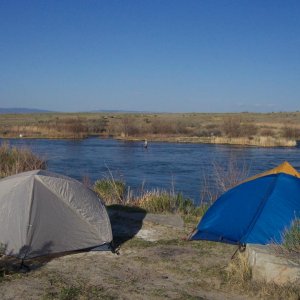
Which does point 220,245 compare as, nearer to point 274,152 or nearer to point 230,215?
point 230,215

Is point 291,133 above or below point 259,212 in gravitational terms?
below

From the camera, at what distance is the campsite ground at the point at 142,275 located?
6145 mm

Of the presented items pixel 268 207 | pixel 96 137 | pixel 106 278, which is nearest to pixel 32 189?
pixel 106 278

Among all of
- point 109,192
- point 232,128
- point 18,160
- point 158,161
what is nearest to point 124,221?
point 109,192

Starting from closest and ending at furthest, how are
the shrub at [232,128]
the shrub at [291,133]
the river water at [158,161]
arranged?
the river water at [158,161]
the shrub at [232,128]
the shrub at [291,133]

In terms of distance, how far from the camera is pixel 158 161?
3080 cm

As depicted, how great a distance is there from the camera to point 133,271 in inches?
285

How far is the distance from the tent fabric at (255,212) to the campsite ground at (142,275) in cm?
29

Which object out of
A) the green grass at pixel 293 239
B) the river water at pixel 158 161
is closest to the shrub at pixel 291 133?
the river water at pixel 158 161

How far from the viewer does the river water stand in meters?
22.9

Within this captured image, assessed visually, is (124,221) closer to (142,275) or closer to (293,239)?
(142,275)

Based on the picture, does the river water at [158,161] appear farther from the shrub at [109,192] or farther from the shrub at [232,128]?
the shrub at [232,128]

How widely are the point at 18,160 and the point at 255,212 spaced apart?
1291 cm

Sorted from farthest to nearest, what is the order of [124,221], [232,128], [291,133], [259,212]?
1. [232,128]
2. [291,133]
3. [124,221]
4. [259,212]
